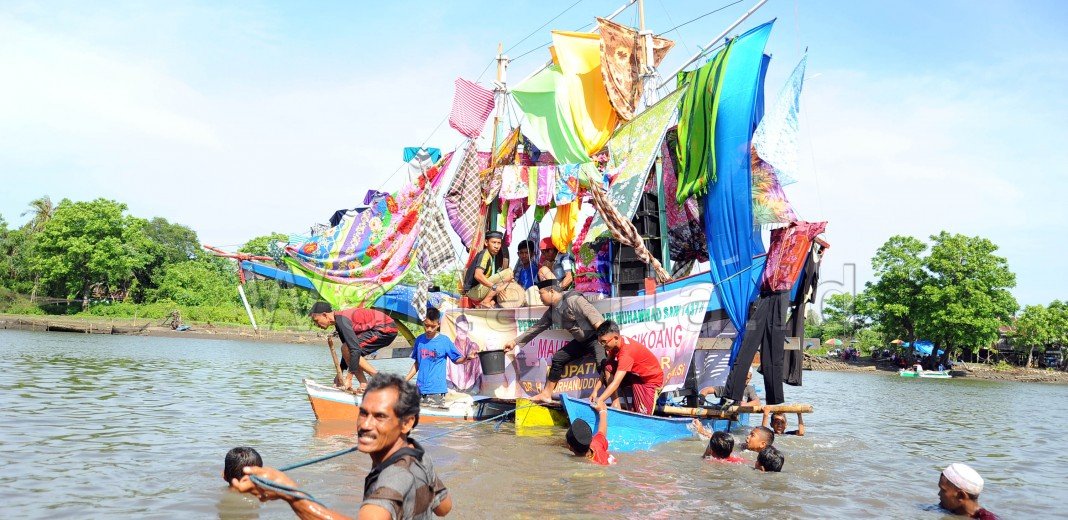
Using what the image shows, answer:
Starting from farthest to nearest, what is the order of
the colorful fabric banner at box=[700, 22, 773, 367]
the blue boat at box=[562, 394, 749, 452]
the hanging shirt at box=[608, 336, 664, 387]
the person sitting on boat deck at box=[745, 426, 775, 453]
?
the colorful fabric banner at box=[700, 22, 773, 367]
the hanging shirt at box=[608, 336, 664, 387]
the person sitting on boat deck at box=[745, 426, 775, 453]
the blue boat at box=[562, 394, 749, 452]

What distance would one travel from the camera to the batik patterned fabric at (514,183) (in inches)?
546

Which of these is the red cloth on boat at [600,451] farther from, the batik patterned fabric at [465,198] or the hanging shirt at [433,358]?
the batik patterned fabric at [465,198]

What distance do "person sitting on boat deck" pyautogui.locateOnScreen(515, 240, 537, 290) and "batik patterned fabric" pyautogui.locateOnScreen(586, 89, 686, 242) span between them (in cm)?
227

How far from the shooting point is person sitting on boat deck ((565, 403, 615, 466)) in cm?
929

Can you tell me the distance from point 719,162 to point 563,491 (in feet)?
22.9

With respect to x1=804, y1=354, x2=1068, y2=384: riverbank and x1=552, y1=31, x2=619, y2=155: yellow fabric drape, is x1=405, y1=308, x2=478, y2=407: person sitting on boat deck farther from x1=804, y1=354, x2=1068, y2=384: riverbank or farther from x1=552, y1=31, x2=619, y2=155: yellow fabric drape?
x1=804, y1=354, x2=1068, y2=384: riverbank

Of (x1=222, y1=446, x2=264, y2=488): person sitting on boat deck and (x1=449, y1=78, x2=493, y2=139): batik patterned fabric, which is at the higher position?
(x1=449, y1=78, x2=493, y2=139): batik patterned fabric

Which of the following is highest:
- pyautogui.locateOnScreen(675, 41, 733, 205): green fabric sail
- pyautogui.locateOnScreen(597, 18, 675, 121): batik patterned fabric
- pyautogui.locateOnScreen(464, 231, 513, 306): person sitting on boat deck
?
pyautogui.locateOnScreen(597, 18, 675, 121): batik patterned fabric

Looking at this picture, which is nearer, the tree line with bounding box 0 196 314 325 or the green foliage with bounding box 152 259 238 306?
the tree line with bounding box 0 196 314 325

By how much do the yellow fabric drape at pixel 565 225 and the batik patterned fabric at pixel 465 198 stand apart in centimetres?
227

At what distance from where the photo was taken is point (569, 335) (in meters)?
11.7

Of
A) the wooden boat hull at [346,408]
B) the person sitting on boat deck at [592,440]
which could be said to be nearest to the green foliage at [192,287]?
the wooden boat hull at [346,408]

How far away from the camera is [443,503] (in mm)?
3729

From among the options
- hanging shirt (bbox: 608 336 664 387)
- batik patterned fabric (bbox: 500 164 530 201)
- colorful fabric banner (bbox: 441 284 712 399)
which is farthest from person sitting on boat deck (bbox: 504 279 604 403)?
batik patterned fabric (bbox: 500 164 530 201)
